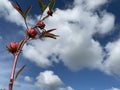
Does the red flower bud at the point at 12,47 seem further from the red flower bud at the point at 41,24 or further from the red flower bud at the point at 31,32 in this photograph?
the red flower bud at the point at 41,24

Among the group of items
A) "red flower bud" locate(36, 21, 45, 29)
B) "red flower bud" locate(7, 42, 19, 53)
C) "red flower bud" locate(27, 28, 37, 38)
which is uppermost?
"red flower bud" locate(36, 21, 45, 29)

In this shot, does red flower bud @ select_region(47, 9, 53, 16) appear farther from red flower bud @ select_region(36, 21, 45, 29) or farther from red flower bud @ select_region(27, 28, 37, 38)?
red flower bud @ select_region(27, 28, 37, 38)

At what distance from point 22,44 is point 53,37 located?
424 mm

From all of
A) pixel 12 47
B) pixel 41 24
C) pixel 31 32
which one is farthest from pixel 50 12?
pixel 12 47

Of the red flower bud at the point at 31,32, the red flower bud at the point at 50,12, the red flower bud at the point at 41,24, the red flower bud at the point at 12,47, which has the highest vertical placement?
the red flower bud at the point at 50,12

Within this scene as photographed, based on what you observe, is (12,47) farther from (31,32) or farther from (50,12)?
(50,12)

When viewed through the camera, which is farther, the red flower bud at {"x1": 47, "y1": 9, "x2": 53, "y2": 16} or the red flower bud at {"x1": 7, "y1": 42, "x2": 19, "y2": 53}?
the red flower bud at {"x1": 47, "y1": 9, "x2": 53, "y2": 16}

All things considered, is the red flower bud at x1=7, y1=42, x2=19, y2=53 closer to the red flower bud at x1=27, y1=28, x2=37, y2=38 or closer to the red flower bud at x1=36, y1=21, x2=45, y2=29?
the red flower bud at x1=27, y1=28, x2=37, y2=38

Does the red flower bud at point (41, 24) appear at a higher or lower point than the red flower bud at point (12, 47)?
higher

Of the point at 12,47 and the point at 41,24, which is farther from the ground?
the point at 41,24

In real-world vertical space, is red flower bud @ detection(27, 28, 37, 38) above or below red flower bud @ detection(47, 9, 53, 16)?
below

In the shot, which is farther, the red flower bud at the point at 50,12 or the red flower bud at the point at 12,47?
the red flower bud at the point at 50,12

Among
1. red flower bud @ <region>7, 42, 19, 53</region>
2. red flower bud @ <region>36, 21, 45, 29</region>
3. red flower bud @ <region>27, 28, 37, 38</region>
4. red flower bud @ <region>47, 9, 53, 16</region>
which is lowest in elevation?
red flower bud @ <region>7, 42, 19, 53</region>

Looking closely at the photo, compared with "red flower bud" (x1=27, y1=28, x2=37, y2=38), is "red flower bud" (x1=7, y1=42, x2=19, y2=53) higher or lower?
lower
